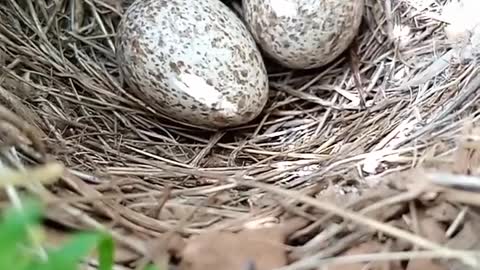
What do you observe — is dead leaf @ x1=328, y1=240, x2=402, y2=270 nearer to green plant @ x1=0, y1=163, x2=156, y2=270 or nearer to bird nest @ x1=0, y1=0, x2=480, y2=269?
bird nest @ x1=0, y1=0, x2=480, y2=269

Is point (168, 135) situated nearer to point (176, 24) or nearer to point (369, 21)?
point (176, 24)

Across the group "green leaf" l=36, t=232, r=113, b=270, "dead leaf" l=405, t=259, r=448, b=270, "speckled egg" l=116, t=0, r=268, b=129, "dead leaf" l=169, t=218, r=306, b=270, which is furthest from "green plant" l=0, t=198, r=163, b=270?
"speckled egg" l=116, t=0, r=268, b=129

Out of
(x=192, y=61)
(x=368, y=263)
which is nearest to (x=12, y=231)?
(x=368, y=263)

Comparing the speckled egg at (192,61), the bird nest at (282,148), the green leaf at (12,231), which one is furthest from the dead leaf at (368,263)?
the speckled egg at (192,61)

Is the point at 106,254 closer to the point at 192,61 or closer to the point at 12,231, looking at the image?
the point at 12,231

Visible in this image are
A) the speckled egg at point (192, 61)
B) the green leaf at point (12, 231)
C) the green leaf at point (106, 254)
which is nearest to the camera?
the green leaf at point (12, 231)

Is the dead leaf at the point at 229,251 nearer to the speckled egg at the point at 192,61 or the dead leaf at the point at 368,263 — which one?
the dead leaf at the point at 368,263

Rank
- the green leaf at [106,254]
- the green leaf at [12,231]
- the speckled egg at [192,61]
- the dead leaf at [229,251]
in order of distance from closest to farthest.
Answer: the green leaf at [12,231] → the green leaf at [106,254] → the dead leaf at [229,251] → the speckled egg at [192,61]
